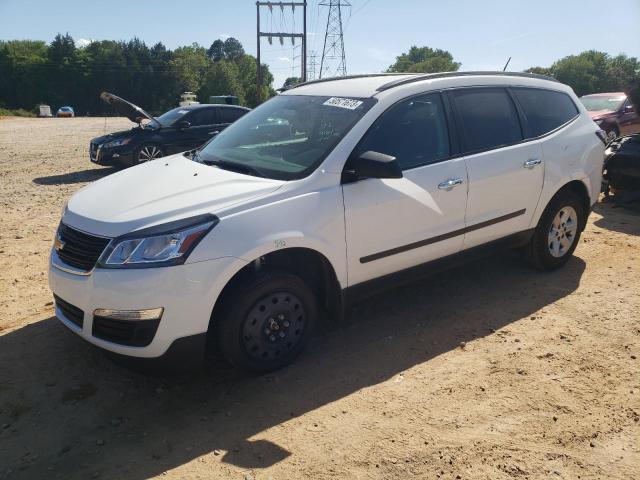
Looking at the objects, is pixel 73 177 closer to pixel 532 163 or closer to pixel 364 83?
pixel 364 83

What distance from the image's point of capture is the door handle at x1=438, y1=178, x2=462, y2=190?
12.7 ft

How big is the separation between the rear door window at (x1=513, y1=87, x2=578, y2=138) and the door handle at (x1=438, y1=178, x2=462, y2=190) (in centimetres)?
108

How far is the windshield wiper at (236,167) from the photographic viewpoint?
354 centimetres

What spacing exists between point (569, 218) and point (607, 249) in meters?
1.20

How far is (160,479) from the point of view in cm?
258

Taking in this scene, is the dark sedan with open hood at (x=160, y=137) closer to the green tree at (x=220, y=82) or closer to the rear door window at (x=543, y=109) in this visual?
the rear door window at (x=543, y=109)

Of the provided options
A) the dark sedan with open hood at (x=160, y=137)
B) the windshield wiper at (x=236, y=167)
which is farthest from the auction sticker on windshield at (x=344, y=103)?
the dark sedan with open hood at (x=160, y=137)

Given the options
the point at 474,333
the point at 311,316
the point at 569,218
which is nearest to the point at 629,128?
the point at 569,218

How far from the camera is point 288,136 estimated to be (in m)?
3.90

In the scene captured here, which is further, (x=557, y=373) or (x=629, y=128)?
(x=629, y=128)

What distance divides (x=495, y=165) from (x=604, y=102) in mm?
12642

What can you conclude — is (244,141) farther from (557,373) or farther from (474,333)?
A: (557,373)

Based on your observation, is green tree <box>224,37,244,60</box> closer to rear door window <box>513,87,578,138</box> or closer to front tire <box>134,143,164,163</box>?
front tire <box>134,143,164,163</box>

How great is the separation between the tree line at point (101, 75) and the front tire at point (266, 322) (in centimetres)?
7204
